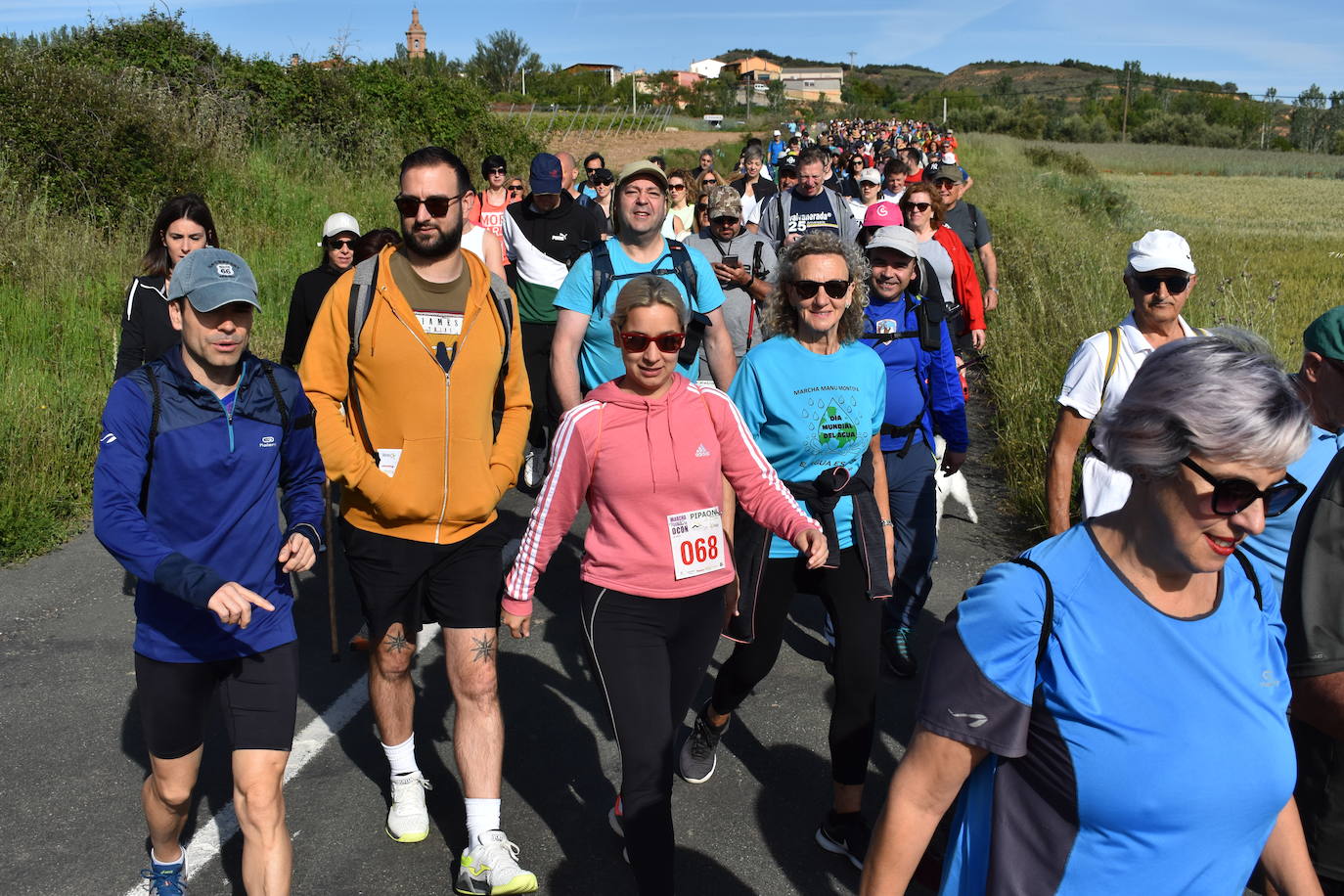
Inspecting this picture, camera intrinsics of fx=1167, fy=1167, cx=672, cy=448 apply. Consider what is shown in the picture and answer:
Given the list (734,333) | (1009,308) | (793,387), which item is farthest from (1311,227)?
(793,387)

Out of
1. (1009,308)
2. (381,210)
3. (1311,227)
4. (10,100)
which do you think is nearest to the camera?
(1009,308)

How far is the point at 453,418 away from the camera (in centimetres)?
393

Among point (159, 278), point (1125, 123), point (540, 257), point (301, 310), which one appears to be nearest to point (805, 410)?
point (159, 278)

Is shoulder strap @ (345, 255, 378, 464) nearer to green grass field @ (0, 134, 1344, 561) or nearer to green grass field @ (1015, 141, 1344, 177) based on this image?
green grass field @ (0, 134, 1344, 561)

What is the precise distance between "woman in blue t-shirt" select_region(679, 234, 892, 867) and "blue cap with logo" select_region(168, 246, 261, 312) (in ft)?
5.57

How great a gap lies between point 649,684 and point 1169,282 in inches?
97.0

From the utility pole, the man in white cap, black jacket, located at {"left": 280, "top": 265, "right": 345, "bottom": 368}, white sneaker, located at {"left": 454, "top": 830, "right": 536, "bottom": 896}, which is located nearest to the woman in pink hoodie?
white sneaker, located at {"left": 454, "top": 830, "right": 536, "bottom": 896}

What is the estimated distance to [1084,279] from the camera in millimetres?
11391

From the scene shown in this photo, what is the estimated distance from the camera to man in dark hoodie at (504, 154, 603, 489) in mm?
7992

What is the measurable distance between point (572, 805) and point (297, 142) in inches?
721

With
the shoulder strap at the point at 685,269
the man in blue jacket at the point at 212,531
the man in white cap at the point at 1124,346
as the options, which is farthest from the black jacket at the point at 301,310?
the man in white cap at the point at 1124,346

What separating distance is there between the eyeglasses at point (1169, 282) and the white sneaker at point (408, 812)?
10.5ft

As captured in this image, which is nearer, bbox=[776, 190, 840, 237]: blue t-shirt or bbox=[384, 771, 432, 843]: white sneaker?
bbox=[384, 771, 432, 843]: white sneaker

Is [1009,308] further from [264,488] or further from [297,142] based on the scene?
[297,142]
